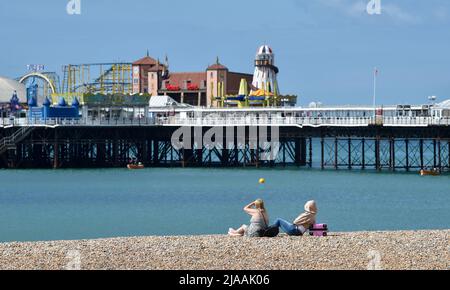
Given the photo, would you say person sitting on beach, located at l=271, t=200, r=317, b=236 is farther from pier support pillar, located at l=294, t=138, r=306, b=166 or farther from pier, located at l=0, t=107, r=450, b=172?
pier support pillar, located at l=294, t=138, r=306, b=166

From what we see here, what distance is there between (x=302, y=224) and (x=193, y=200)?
25870 mm

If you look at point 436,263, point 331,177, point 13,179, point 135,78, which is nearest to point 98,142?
point 13,179

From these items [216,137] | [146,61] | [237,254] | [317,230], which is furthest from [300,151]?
[237,254]

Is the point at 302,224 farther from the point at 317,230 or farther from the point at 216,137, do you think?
the point at 216,137

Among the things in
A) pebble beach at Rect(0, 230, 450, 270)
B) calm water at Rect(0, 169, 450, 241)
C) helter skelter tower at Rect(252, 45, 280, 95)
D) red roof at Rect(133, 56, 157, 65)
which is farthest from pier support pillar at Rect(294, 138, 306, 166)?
pebble beach at Rect(0, 230, 450, 270)

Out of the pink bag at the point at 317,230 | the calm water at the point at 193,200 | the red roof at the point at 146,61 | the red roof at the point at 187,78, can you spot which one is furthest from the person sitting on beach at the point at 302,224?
the red roof at the point at 146,61

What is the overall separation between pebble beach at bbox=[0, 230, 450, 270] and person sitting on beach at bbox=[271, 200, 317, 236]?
0.32 meters

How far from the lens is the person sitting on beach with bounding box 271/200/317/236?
92.5 feet

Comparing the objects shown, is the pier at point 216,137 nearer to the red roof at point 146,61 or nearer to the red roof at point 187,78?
the red roof at point 187,78

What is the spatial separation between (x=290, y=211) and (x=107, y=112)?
49.0 metres

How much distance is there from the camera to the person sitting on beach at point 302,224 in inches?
1110

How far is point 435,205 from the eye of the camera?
5134 centimetres

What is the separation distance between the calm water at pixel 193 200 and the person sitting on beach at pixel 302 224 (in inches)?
402
